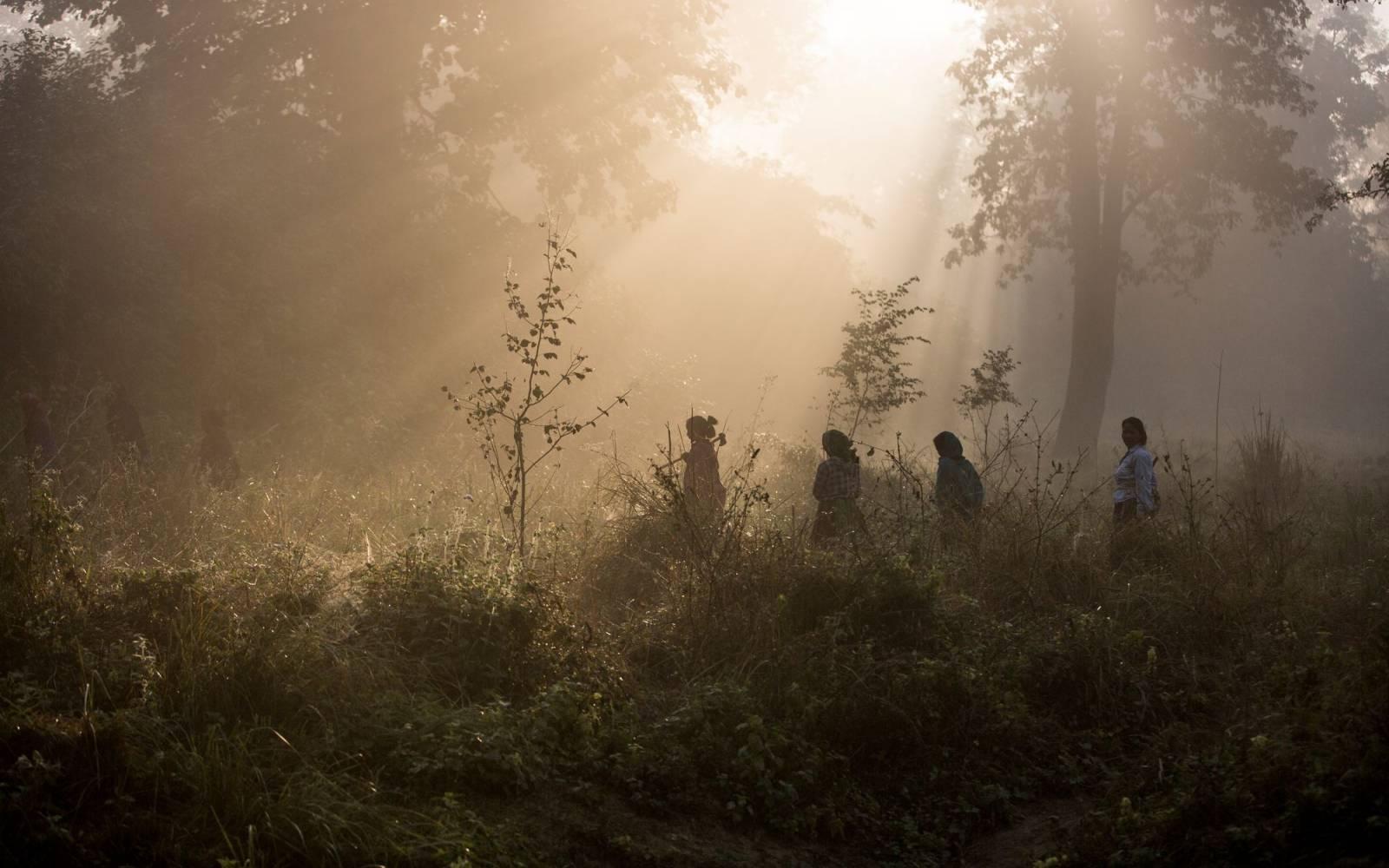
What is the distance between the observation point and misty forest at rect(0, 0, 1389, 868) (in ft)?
15.8

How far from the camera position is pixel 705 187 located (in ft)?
117

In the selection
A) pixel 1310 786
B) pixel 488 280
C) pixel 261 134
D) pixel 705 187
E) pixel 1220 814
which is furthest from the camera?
pixel 705 187

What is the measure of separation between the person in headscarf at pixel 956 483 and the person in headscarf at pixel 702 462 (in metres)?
1.78

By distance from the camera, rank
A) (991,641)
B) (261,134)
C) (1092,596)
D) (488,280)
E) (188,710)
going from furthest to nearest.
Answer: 1. (488,280)
2. (261,134)
3. (1092,596)
4. (991,641)
5. (188,710)

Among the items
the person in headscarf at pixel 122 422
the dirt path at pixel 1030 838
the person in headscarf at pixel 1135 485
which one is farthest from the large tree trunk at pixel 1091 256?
the dirt path at pixel 1030 838

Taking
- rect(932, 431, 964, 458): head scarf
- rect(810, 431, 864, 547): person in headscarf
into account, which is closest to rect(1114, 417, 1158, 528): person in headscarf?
rect(932, 431, 964, 458): head scarf

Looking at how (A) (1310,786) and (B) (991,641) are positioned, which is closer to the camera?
(A) (1310,786)

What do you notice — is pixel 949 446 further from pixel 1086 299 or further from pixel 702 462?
pixel 1086 299

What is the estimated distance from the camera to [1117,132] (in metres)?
23.4

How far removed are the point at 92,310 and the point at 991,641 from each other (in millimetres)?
14271

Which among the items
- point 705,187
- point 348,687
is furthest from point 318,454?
point 705,187

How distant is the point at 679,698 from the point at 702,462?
4.36 metres

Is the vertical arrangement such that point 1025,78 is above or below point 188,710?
above

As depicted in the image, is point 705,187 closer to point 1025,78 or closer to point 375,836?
point 1025,78
